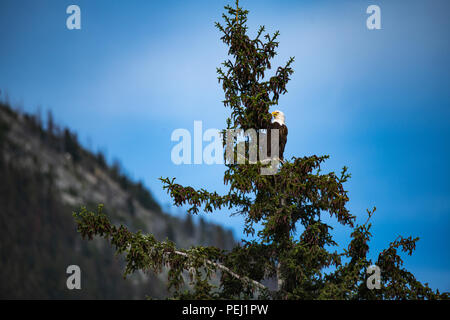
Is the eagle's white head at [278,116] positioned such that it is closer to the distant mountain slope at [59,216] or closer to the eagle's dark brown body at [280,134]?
the eagle's dark brown body at [280,134]

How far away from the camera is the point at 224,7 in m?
13.5

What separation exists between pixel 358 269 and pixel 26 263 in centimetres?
14684

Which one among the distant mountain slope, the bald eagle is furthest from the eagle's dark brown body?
the distant mountain slope

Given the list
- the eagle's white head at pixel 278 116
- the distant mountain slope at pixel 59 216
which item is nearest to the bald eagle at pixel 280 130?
the eagle's white head at pixel 278 116

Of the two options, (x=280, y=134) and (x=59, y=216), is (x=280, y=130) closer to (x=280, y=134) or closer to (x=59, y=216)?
(x=280, y=134)

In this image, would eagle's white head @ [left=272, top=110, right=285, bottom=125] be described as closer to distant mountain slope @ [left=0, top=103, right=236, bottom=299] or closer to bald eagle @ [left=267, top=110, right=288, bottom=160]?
bald eagle @ [left=267, top=110, right=288, bottom=160]

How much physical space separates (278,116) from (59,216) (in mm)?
152546

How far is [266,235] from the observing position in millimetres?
12328

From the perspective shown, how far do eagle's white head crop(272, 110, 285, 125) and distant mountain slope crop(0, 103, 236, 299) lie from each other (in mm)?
118760

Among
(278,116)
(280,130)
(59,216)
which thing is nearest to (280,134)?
(280,130)

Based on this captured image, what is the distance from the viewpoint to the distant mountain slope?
470ft

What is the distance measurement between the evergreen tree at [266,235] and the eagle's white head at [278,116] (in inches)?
13.3
